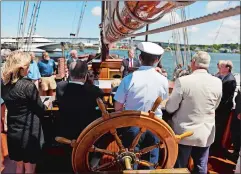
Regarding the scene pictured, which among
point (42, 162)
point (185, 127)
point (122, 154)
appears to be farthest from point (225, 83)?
point (42, 162)

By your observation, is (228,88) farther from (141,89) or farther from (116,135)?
(116,135)

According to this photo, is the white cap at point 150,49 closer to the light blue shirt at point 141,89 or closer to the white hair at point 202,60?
the light blue shirt at point 141,89

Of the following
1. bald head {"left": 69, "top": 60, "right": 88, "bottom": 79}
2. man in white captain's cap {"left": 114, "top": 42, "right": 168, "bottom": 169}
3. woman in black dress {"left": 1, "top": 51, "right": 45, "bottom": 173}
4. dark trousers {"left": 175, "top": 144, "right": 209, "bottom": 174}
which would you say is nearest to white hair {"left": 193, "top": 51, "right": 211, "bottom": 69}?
man in white captain's cap {"left": 114, "top": 42, "right": 168, "bottom": 169}

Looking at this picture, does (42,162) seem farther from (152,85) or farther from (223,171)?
(223,171)

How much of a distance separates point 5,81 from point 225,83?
1834 mm

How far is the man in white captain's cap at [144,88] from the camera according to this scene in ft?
Answer: 4.81

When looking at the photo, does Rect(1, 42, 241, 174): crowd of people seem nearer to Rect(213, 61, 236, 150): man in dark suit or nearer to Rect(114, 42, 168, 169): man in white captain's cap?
Rect(114, 42, 168, 169): man in white captain's cap

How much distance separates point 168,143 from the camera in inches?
48.0

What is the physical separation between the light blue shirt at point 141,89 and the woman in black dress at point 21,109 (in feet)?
1.77

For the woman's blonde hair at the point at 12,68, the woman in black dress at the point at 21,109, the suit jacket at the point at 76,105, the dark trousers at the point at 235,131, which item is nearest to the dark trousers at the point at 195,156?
the suit jacket at the point at 76,105

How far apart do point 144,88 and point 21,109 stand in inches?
29.6

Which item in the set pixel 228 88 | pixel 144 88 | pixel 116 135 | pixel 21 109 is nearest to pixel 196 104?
pixel 144 88

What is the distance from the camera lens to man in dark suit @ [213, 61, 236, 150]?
7.88 ft

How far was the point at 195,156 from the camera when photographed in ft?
5.99
